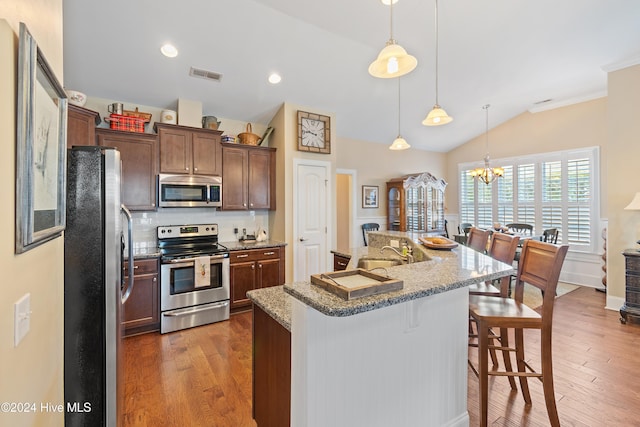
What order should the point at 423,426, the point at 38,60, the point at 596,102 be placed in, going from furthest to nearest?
the point at 596,102
the point at 423,426
the point at 38,60

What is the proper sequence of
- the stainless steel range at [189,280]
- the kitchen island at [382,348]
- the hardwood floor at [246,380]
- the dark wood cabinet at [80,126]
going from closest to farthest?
the kitchen island at [382,348] < the hardwood floor at [246,380] < the dark wood cabinet at [80,126] < the stainless steel range at [189,280]

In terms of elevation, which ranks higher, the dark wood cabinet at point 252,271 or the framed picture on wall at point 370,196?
the framed picture on wall at point 370,196

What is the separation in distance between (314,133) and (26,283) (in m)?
4.03

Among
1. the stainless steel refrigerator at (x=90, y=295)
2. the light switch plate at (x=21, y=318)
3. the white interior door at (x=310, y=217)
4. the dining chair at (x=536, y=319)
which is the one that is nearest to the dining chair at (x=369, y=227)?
the white interior door at (x=310, y=217)

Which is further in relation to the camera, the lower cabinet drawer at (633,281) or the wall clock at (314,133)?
the wall clock at (314,133)

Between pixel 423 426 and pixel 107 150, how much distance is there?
7.48 ft

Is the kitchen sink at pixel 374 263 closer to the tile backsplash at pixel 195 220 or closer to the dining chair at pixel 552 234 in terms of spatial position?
the tile backsplash at pixel 195 220

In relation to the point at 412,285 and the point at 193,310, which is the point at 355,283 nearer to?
the point at 412,285

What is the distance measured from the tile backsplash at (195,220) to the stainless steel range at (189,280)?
0.64 feet

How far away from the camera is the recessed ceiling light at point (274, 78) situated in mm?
3770

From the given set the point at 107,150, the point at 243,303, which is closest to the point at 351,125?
the point at 243,303

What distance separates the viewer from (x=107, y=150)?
5.07 ft

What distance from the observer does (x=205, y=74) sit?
3.54m

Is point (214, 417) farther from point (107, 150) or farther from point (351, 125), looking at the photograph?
point (351, 125)
